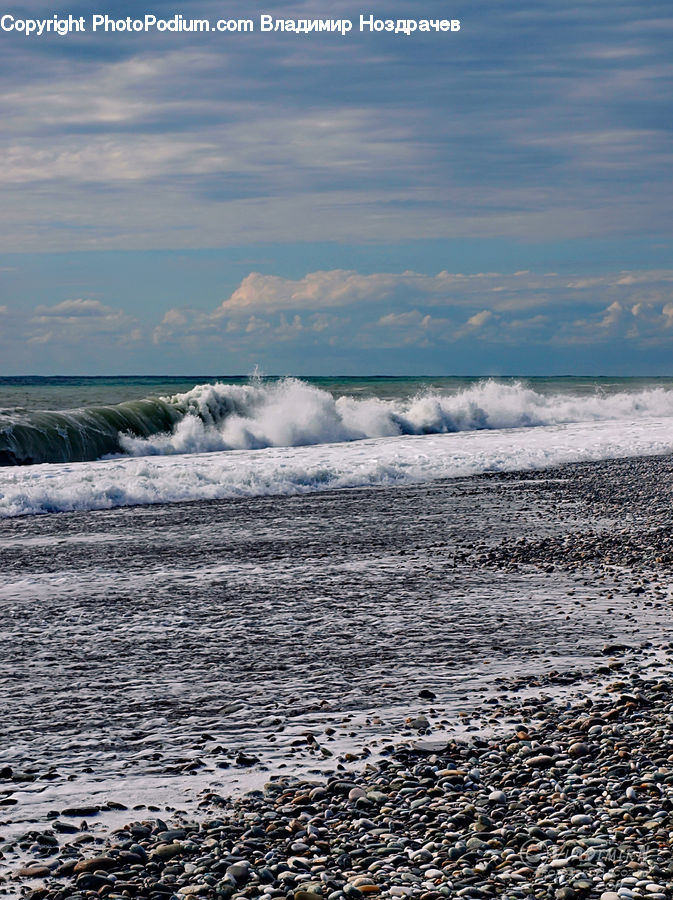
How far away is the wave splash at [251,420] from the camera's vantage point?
2562 centimetres

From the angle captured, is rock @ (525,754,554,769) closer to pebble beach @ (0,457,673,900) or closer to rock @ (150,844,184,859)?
pebble beach @ (0,457,673,900)

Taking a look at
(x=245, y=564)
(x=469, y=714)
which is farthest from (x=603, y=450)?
(x=469, y=714)

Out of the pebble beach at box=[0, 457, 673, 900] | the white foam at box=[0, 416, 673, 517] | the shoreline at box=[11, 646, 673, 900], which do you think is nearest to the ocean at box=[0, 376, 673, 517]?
the white foam at box=[0, 416, 673, 517]

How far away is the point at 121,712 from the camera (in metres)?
5.46

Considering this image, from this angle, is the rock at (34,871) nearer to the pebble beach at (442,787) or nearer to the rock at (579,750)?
the pebble beach at (442,787)

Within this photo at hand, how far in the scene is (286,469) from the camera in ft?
57.0

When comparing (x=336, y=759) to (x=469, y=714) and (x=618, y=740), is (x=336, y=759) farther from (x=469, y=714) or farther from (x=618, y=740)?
(x=618, y=740)

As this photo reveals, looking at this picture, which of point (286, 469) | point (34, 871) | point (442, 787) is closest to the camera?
point (34, 871)

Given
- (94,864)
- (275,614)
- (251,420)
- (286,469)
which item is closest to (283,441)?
(251,420)

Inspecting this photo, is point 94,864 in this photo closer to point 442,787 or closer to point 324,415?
point 442,787

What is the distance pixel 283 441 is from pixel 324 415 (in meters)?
2.15

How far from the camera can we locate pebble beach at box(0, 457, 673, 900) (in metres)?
3.46

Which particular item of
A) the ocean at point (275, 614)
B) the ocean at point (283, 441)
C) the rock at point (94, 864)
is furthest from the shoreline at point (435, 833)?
the ocean at point (283, 441)

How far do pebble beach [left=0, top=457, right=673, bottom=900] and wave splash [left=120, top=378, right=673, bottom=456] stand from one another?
19.4 meters
